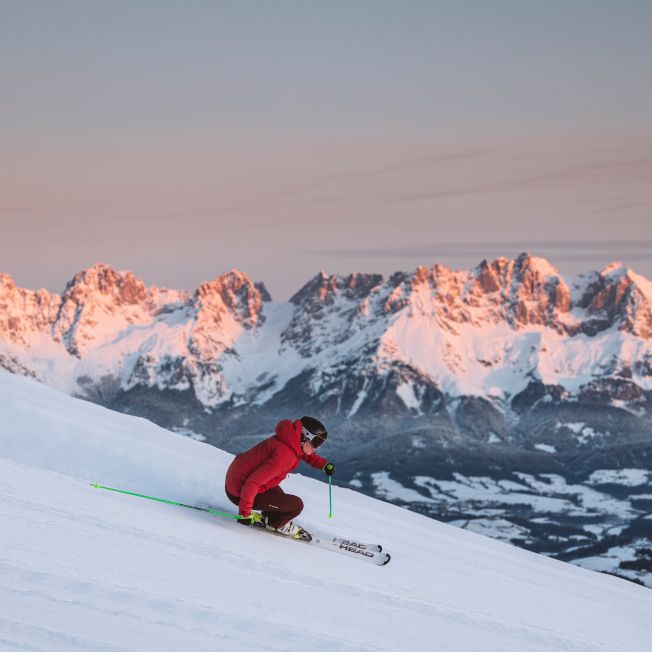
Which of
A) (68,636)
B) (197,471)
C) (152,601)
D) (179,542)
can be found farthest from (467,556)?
(68,636)

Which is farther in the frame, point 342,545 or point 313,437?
point 342,545

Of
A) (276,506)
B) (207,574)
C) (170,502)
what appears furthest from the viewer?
(170,502)

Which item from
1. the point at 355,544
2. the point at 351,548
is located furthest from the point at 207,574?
the point at 355,544

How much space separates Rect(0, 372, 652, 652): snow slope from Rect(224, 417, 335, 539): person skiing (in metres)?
0.39

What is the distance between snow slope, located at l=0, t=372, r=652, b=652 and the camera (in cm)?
1020

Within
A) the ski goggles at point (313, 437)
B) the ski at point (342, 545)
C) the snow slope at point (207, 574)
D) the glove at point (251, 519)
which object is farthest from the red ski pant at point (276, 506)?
the ski goggles at point (313, 437)

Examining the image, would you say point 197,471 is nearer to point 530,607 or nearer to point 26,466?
point 26,466

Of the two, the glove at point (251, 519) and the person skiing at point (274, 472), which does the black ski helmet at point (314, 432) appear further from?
the glove at point (251, 519)

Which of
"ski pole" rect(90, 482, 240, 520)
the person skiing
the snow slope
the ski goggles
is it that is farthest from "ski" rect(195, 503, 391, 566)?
the ski goggles

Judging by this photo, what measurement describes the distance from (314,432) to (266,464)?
3.03 feet

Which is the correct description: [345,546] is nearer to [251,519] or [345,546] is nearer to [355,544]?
[355,544]

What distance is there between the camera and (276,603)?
1203cm

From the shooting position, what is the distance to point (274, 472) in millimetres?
15375

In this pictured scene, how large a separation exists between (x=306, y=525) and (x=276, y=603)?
20.1 ft
